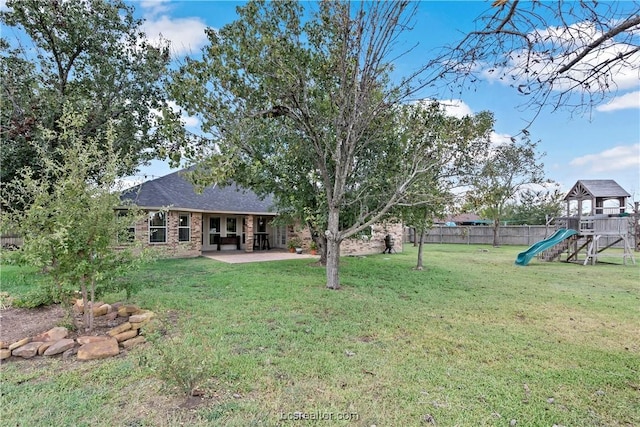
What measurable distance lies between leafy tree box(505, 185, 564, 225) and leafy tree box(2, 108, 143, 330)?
28836 mm

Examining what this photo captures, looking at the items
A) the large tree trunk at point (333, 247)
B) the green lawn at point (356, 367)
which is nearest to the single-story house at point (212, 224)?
the large tree trunk at point (333, 247)

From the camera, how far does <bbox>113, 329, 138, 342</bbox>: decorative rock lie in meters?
4.15

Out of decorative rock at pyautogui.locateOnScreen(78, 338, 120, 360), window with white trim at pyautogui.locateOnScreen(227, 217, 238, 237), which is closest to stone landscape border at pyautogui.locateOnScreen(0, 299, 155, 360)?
decorative rock at pyautogui.locateOnScreen(78, 338, 120, 360)

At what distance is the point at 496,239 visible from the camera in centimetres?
2277

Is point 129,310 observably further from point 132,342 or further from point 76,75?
point 76,75

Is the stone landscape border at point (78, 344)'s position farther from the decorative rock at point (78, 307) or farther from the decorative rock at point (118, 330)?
the decorative rock at point (78, 307)

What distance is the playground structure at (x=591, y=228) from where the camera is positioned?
13.1 meters

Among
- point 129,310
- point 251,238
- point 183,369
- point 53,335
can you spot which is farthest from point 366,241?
point 183,369

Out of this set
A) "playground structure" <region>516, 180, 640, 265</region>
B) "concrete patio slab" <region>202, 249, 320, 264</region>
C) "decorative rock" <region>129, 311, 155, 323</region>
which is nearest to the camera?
"decorative rock" <region>129, 311, 155, 323</region>

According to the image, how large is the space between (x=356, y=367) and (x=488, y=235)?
24530 mm

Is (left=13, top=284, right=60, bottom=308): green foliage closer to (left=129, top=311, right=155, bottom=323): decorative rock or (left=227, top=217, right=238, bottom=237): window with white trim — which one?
(left=129, top=311, right=155, bottom=323): decorative rock

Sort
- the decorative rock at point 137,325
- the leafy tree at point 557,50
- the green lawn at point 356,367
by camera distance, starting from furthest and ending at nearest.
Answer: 1. the decorative rock at point 137,325
2. the green lawn at point 356,367
3. the leafy tree at point 557,50

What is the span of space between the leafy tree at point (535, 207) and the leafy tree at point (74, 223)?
28836 millimetres

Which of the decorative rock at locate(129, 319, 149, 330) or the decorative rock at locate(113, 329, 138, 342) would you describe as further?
the decorative rock at locate(129, 319, 149, 330)
